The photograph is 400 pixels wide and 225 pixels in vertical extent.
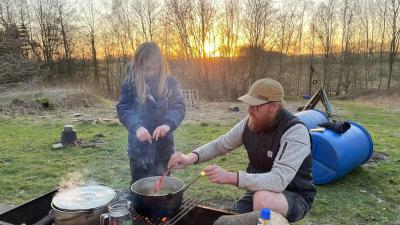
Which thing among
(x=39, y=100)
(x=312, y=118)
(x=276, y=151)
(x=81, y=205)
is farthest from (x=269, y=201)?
(x=39, y=100)

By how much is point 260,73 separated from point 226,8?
448 cm

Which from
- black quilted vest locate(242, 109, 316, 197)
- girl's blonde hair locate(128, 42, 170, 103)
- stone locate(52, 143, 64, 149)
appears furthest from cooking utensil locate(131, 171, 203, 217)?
stone locate(52, 143, 64, 149)

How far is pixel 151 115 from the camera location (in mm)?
2850

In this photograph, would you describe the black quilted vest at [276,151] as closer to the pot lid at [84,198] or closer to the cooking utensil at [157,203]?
the cooking utensil at [157,203]

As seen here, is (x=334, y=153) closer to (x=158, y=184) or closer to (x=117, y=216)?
(x=158, y=184)

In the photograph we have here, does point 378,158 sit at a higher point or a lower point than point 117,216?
lower

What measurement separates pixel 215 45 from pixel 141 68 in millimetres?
17525

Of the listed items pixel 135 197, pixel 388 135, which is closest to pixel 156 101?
pixel 135 197

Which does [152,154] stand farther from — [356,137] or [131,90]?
[356,137]

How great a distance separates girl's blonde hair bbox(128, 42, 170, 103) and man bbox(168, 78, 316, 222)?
0.68m

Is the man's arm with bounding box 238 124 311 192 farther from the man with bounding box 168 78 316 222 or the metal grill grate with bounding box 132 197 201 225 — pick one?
the metal grill grate with bounding box 132 197 201 225

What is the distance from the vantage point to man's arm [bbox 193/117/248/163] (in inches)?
105

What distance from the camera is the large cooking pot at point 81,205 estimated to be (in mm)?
1824

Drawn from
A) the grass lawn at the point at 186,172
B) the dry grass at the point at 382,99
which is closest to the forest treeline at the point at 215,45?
the dry grass at the point at 382,99
